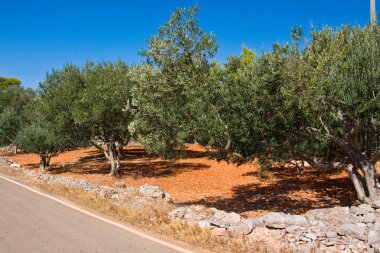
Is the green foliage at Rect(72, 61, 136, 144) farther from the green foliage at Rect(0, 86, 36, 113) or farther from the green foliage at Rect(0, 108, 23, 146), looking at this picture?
the green foliage at Rect(0, 86, 36, 113)

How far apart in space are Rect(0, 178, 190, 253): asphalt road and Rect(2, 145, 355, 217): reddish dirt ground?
6.19 m

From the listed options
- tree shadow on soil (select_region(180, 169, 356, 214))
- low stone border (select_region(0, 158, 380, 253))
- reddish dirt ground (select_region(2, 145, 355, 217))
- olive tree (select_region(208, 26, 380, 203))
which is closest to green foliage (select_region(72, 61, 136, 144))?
reddish dirt ground (select_region(2, 145, 355, 217))

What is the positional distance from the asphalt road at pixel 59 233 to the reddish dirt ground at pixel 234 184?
6.19m

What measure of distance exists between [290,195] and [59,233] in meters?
13.3

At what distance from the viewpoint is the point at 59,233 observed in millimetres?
8789

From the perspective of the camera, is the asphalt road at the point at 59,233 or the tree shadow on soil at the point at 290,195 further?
the tree shadow on soil at the point at 290,195

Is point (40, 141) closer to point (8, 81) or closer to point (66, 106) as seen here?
point (66, 106)

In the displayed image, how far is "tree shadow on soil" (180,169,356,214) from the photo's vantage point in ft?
51.9

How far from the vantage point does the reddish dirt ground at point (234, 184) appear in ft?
54.3

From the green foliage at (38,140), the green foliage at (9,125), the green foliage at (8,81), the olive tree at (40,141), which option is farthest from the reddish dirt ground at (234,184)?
the green foliage at (8,81)

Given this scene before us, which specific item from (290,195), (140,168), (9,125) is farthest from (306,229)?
(9,125)

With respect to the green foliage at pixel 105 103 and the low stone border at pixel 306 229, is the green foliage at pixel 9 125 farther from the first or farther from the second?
the low stone border at pixel 306 229

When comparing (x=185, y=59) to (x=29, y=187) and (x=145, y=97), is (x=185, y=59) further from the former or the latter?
(x=29, y=187)

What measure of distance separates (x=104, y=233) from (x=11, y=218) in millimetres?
3894
